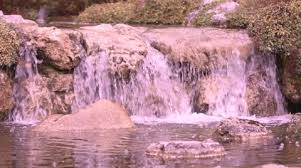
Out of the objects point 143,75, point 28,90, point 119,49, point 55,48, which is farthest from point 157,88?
point 28,90

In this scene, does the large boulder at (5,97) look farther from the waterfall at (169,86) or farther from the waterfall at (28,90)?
the waterfall at (169,86)

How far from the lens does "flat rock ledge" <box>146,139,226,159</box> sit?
15266 millimetres

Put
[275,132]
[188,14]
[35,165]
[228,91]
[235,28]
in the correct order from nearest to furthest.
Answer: [35,165]
[275,132]
[228,91]
[235,28]
[188,14]

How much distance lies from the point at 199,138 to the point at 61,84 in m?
6.41

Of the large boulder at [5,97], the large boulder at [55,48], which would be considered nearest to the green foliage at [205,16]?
the large boulder at [55,48]

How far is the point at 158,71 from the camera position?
80.0ft

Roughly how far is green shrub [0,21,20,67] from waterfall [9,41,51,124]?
34 cm

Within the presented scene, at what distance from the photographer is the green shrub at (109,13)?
3731cm

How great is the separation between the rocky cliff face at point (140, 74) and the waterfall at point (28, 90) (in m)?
0.03

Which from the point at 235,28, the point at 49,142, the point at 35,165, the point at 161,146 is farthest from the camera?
the point at 235,28

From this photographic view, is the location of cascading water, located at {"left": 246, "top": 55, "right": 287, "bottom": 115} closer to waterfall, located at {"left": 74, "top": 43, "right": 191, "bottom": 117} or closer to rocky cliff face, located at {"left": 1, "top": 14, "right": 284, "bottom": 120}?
rocky cliff face, located at {"left": 1, "top": 14, "right": 284, "bottom": 120}

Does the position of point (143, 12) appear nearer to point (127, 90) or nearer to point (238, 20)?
point (238, 20)

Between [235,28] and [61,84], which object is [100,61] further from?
[235,28]

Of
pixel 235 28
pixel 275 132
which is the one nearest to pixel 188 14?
pixel 235 28
